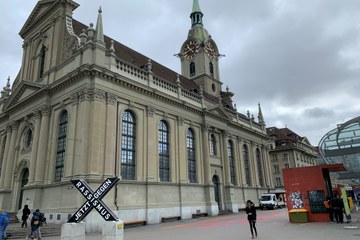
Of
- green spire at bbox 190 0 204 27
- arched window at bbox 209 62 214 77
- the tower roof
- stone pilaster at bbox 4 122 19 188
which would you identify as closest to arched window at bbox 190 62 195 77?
arched window at bbox 209 62 214 77

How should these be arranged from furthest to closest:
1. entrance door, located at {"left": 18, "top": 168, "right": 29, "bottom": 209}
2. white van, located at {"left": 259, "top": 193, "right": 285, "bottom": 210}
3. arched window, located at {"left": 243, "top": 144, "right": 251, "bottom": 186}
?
arched window, located at {"left": 243, "top": 144, "right": 251, "bottom": 186} → white van, located at {"left": 259, "top": 193, "right": 285, "bottom": 210} → entrance door, located at {"left": 18, "top": 168, "right": 29, "bottom": 209}

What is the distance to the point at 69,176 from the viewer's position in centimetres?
2138

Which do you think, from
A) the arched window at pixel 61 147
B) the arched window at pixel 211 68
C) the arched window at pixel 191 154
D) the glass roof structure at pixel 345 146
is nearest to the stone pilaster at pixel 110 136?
the arched window at pixel 61 147

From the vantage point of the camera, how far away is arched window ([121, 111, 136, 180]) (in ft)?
78.8

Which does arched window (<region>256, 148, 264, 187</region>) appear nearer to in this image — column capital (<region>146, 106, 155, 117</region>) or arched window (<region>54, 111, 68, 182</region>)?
column capital (<region>146, 106, 155, 117</region>)

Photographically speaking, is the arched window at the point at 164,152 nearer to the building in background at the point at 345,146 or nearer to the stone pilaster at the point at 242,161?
the stone pilaster at the point at 242,161

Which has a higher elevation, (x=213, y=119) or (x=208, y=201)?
(x=213, y=119)

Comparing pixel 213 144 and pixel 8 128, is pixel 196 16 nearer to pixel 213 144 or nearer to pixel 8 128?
pixel 213 144

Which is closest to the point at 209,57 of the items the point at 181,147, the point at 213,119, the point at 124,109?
the point at 213,119

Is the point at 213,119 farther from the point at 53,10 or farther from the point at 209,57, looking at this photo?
the point at 53,10

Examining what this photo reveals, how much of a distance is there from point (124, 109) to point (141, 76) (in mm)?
4008

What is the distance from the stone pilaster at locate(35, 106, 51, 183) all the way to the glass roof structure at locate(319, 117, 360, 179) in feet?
113

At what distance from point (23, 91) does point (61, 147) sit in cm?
911

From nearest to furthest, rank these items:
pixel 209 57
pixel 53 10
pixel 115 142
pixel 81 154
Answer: pixel 81 154 < pixel 115 142 < pixel 53 10 < pixel 209 57
